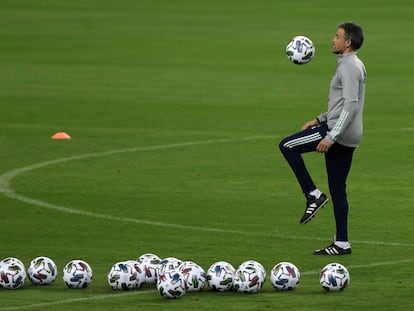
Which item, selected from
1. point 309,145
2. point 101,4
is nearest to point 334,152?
point 309,145

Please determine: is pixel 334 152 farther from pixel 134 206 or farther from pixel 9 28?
pixel 9 28

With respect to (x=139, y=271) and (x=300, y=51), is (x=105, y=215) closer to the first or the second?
(x=300, y=51)

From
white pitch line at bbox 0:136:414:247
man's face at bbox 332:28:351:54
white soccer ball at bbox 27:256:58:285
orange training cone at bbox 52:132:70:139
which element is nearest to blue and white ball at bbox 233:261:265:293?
white soccer ball at bbox 27:256:58:285

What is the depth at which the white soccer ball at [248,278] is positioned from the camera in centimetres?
1452

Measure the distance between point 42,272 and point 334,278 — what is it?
9.38ft

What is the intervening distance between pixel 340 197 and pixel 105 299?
3.64 metres

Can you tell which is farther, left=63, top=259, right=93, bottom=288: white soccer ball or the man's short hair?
the man's short hair

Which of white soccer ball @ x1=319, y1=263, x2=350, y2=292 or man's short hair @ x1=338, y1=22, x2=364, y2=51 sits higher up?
man's short hair @ x1=338, y1=22, x2=364, y2=51

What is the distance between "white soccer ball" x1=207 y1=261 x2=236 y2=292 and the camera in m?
14.6

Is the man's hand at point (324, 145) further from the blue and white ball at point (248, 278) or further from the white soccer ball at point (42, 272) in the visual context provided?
the white soccer ball at point (42, 272)

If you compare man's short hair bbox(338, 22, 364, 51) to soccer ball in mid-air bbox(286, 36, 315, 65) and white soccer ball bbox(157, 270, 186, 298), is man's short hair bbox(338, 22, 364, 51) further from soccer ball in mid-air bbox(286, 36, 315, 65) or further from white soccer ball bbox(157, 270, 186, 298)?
white soccer ball bbox(157, 270, 186, 298)

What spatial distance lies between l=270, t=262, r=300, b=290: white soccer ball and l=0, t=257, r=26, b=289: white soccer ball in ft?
8.01

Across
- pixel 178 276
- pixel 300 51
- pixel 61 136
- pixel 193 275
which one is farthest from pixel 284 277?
pixel 61 136

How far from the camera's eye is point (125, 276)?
1471 cm
